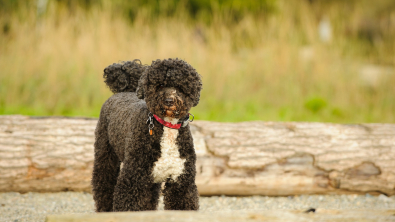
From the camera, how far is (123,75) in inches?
149

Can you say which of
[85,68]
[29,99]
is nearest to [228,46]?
[85,68]

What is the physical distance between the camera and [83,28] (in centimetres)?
856

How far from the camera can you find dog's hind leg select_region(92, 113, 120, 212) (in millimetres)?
3605

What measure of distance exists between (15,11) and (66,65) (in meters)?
2.61

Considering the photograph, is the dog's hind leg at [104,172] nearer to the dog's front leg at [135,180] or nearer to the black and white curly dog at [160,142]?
the black and white curly dog at [160,142]

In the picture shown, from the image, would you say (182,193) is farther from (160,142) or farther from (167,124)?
(167,124)

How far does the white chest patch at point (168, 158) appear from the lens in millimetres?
2840

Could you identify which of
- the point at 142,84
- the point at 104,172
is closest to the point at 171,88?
the point at 142,84

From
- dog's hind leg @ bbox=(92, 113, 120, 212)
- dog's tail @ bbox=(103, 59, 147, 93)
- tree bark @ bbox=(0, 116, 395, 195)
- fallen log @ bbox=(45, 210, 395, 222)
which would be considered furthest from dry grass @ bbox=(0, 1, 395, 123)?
fallen log @ bbox=(45, 210, 395, 222)

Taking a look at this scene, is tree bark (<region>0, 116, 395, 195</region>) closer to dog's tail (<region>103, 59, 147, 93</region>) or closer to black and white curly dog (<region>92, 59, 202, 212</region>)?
dog's tail (<region>103, 59, 147, 93</region>)

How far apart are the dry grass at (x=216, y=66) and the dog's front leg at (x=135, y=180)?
3692 millimetres

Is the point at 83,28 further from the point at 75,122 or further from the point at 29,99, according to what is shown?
the point at 75,122

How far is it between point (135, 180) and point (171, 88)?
2.25 ft

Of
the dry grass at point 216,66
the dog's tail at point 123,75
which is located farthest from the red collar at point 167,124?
the dry grass at point 216,66
